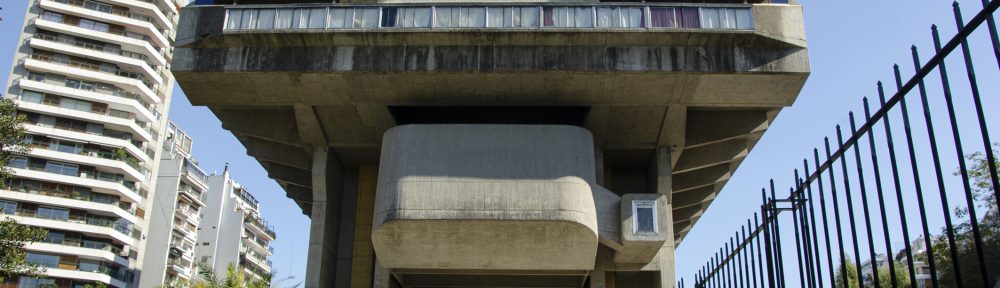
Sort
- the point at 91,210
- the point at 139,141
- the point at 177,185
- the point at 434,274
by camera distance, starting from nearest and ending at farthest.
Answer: the point at 434,274, the point at 91,210, the point at 139,141, the point at 177,185

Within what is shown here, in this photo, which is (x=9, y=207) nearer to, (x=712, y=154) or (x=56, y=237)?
(x=56, y=237)

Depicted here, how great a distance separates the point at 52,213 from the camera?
5609 cm

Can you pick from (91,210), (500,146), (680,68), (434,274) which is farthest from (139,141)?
(680,68)

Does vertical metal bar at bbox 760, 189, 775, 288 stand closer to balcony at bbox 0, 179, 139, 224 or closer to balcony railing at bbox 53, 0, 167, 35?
balcony at bbox 0, 179, 139, 224

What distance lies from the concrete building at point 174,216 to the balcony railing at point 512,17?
45.8 meters

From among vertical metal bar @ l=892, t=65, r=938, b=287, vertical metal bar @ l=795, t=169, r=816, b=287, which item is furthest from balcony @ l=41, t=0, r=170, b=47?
vertical metal bar @ l=892, t=65, r=938, b=287

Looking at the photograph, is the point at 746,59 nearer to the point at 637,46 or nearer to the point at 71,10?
the point at 637,46

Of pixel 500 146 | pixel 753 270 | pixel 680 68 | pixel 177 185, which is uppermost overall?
pixel 177 185

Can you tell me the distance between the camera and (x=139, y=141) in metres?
63.0

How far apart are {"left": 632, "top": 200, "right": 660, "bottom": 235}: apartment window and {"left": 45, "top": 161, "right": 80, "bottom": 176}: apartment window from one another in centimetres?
4703

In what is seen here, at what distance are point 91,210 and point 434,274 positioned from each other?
127ft

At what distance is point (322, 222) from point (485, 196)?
8.26 m

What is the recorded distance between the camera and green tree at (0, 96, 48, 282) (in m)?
22.2

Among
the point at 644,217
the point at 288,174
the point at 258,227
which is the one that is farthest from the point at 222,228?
the point at 644,217
